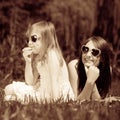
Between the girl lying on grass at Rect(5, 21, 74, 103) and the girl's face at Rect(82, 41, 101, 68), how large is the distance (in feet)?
1.03

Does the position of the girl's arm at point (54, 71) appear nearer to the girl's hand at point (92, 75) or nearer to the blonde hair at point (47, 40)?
the blonde hair at point (47, 40)

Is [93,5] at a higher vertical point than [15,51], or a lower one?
higher

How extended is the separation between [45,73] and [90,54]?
2.10ft

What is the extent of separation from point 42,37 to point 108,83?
112 centimetres

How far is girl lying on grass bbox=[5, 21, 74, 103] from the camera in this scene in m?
8.04

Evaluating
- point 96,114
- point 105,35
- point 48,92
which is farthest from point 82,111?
point 105,35

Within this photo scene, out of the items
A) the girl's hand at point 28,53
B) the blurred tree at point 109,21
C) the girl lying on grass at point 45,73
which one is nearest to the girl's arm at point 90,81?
the girl lying on grass at point 45,73

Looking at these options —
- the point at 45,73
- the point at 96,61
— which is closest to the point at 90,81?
the point at 96,61

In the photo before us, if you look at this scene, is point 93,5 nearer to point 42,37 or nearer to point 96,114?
point 42,37

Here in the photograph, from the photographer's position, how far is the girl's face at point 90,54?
27.3ft

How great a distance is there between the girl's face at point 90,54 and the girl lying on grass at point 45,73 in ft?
1.03

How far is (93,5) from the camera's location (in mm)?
12922

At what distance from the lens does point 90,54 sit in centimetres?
832

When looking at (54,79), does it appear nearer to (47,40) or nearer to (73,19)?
(47,40)
